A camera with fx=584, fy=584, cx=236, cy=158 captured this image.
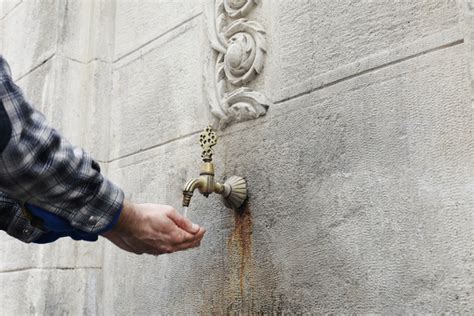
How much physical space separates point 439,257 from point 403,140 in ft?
1.02

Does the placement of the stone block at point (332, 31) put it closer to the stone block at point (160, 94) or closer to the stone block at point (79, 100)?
the stone block at point (160, 94)

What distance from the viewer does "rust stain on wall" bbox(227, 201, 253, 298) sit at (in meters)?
1.90

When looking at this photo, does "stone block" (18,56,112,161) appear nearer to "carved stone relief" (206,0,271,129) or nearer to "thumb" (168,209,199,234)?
"carved stone relief" (206,0,271,129)

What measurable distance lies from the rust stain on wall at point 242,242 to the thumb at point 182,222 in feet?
0.99

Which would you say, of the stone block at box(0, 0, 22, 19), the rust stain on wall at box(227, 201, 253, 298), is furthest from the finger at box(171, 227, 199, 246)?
the stone block at box(0, 0, 22, 19)

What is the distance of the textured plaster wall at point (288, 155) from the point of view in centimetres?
143

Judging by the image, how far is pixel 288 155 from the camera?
1.83 meters

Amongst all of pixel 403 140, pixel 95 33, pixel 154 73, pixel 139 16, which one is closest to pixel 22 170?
pixel 403 140

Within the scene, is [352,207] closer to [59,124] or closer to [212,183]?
[212,183]

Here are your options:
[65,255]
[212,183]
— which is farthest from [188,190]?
[65,255]

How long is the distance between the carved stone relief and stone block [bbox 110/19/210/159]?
0.34 ft

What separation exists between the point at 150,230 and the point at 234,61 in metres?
0.81

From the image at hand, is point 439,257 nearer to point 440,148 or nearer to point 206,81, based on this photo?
point 440,148

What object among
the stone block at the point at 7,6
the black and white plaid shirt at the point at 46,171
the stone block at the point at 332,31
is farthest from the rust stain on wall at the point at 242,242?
the stone block at the point at 7,6
